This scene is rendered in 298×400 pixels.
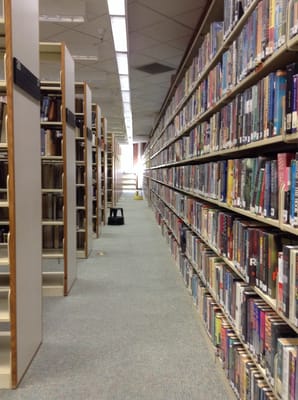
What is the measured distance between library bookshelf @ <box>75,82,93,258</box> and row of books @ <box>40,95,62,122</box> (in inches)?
36.5

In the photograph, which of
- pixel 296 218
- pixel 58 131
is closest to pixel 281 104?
pixel 296 218

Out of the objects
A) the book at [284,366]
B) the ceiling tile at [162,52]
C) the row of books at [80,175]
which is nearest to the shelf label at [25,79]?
the book at [284,366]

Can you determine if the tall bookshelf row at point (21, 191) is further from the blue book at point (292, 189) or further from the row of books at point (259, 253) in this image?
the blue book at point (292, 189)

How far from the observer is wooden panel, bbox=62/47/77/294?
11.3 feet

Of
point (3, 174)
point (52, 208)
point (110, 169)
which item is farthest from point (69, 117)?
point (110, 169)

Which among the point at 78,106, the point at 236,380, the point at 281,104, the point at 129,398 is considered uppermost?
the point at 78,106

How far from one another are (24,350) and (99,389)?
513mm

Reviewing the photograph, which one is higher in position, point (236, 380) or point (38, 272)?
point (38, 272)

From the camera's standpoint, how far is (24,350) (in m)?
2.14

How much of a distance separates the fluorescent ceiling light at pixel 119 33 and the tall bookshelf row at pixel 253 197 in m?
2.26

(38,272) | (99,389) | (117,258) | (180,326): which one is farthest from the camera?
(117,258)

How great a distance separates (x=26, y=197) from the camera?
217 centimetres

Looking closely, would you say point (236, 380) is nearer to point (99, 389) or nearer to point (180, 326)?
point (99, 389)

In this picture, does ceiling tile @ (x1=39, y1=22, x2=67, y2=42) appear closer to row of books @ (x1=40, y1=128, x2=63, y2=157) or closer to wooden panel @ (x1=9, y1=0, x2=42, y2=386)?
row of books @ (x1=40, y1=128, x2=63, y2=157)
